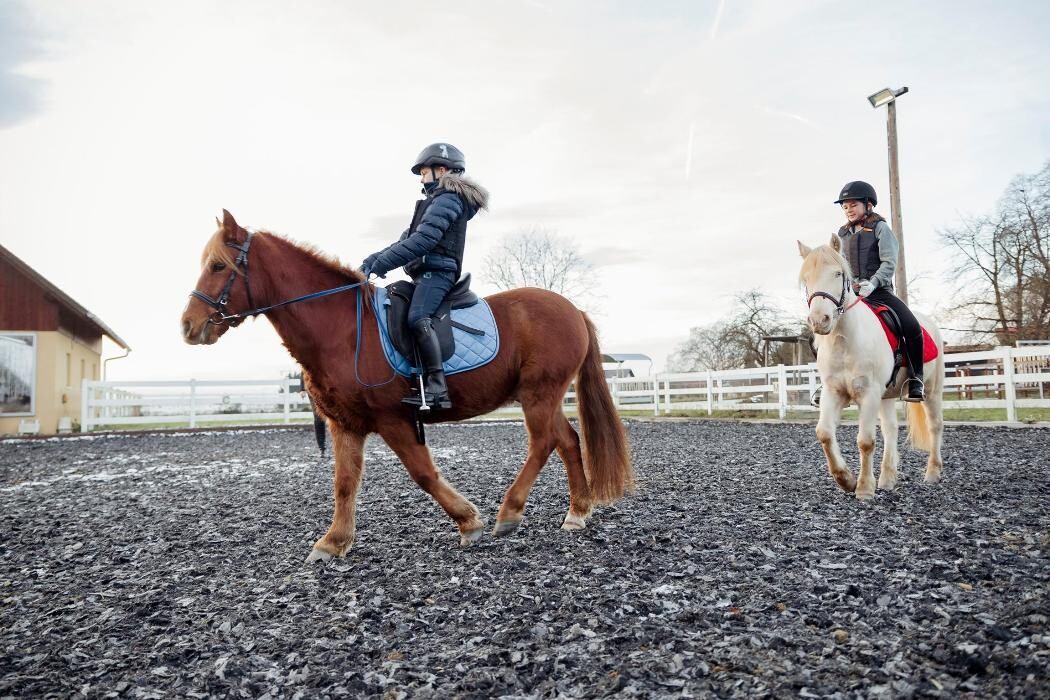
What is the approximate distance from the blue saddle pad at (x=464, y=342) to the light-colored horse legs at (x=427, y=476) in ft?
1.33

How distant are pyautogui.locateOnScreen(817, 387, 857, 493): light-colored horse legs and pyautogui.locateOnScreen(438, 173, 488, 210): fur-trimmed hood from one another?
345cm

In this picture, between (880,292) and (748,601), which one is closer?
(748,601)

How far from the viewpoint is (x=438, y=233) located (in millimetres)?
4855

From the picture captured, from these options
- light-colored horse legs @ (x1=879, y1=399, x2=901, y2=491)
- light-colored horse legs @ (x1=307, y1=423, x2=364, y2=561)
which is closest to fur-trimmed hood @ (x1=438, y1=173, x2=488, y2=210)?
light-colored horse legs @ (x1=307, y1=423, x2=364, y2=561)

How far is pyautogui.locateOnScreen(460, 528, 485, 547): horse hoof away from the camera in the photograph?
484cm

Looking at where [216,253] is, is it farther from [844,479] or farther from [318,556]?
[844,479]

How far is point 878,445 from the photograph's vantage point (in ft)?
35.2

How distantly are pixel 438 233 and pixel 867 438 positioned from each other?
13.9 ft

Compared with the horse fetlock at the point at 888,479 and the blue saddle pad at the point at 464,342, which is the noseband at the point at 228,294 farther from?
the horse fetlock at the point at 888,479

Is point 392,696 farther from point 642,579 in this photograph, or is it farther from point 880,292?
point 880,292

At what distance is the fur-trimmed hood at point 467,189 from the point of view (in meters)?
5.02

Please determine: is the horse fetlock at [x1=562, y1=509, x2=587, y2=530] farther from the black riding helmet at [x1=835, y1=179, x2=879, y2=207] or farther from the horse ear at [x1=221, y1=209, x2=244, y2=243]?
the black riding helmet at [x1=835, y1=179, x2=879, y2=207]

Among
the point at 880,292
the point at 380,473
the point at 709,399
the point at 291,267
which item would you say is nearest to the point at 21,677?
the point at 291,267

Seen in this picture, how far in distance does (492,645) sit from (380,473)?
22.1 feet
